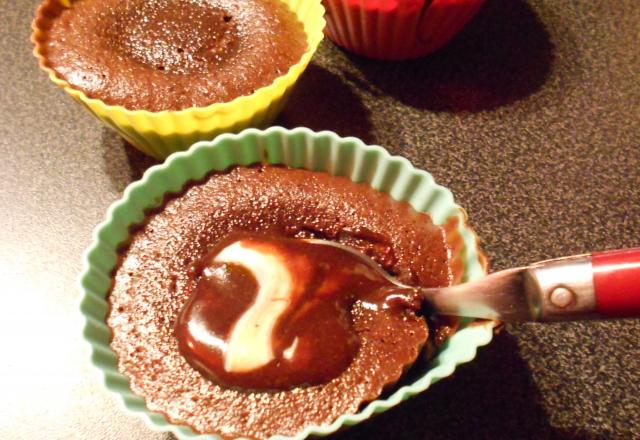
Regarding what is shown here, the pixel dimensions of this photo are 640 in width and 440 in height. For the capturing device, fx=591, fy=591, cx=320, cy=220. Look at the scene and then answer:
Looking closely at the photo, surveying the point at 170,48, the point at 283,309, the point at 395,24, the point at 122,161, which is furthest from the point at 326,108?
the point at 283,309

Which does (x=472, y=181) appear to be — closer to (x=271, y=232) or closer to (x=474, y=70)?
→ (x=474, y=70)

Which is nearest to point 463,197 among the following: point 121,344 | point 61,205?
point 121,344

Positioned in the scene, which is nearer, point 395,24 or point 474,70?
point 395,24

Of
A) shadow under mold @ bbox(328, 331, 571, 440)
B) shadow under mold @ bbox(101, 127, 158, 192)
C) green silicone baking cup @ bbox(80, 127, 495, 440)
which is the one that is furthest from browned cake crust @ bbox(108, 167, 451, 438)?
shadow under mold @ bbox(101, 127, 158, 192)

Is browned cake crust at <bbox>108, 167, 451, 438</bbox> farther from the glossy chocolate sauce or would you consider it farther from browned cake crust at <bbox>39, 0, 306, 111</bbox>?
browned cake crust at <bbox>39, 0, 306, 111</bbox>

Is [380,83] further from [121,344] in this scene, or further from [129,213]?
[121,344]
